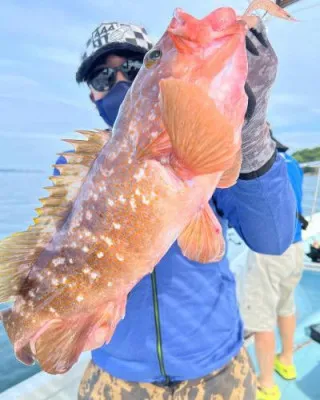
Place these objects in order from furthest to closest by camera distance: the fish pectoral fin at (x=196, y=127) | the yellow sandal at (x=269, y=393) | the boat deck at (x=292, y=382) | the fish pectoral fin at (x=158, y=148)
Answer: the yellow sandal at (x=269, y=393)
the boat deck at (x=292, y=382)
the fish pectoral fin at (x=158, y=148)
the fish pectoral fin at (x=196, y=127)

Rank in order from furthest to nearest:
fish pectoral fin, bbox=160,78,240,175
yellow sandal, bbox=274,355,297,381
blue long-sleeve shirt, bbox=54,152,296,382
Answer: yellow sandal, bbox=274,355,297,381 → blue long-sleeve shirt, bbox=54,152,296,382 → fish pectoral fin, bbox=160,78,240,175

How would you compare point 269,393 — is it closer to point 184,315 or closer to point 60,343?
point 184,315

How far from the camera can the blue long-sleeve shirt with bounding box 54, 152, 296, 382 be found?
5.00 ft

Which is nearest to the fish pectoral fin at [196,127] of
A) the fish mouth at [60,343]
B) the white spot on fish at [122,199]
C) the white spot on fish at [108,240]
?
the white spot on fish at [122,199]

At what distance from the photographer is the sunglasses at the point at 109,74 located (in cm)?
186

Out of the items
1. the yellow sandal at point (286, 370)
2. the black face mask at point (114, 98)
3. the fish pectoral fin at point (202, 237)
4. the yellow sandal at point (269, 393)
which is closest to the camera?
the fish pectoral fin at point (202, 237)

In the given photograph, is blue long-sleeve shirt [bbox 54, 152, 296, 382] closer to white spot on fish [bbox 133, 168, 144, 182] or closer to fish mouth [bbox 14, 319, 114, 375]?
fish mouth [bbox 14, 319, 114, 375]

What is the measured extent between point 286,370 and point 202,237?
2.81 meters

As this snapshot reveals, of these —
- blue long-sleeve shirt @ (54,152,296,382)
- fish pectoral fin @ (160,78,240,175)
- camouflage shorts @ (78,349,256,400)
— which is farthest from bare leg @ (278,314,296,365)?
fish pectoral fin @ (160,78,240,175)

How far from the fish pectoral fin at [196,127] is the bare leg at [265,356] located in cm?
261

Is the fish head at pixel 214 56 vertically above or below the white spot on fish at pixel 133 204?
above

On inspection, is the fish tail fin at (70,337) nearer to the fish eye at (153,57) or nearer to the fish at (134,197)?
the fish at (134,197)

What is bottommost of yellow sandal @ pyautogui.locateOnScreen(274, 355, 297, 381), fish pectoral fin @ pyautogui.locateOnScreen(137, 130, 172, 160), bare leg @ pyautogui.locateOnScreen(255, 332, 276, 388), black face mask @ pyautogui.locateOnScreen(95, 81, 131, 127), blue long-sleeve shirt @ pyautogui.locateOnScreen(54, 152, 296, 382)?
yellow sandal @ pyautogui.locateOnScreen(274, 355, 297, 381)

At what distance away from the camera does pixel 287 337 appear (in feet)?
11.5
